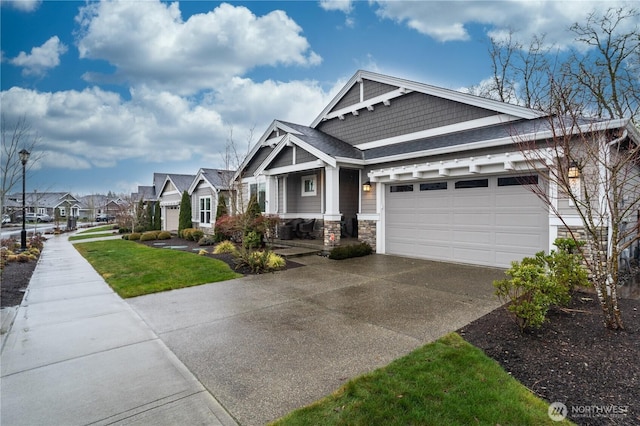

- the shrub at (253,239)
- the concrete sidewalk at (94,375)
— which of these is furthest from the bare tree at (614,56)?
the concrete sidewalk at (94,375)

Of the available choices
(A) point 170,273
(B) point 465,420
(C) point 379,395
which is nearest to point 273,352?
(C) point 379,395

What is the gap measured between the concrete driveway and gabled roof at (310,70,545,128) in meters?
4.68

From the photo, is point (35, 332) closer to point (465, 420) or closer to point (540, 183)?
point (465, 420)

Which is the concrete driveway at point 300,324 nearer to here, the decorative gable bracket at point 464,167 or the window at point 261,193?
the decorative gable bracket at point 464,167

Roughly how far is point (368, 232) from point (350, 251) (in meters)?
1.38

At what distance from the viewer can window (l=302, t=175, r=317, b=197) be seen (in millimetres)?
14731

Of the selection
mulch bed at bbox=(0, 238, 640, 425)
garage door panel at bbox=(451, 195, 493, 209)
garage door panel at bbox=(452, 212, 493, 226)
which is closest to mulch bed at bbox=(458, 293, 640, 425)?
mulch bed at bbox=(0, 238, 640, 425)

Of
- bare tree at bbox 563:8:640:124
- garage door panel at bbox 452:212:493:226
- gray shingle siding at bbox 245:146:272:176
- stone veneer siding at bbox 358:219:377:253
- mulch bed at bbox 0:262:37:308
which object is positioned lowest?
mulch bed at bbox 0:262:37:308

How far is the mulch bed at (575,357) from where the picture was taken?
2742mm

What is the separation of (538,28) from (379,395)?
67.7 ft

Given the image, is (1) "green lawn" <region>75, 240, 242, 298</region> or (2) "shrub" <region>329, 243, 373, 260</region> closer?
(1) "green lawn" <region>75, 240, 242, 298</region>

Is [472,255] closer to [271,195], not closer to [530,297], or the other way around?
[530,297]

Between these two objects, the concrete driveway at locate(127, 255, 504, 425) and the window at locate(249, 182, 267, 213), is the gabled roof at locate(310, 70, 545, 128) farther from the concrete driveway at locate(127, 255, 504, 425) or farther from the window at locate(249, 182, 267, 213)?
the concrete driveway at locate(127, 255, 504, 425)

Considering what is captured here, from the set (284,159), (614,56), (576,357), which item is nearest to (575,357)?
(576,357)
